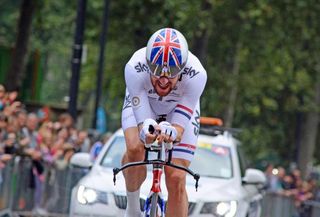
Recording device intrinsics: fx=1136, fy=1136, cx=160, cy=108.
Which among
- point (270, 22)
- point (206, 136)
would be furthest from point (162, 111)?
point (270, 22)

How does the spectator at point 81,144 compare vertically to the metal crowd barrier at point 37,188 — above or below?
above

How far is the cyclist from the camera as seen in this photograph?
912 centimetres

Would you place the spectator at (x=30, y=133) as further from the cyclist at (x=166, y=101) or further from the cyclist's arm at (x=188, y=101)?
the cyclist's arm at (x=188, y=101)

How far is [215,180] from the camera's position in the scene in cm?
1317

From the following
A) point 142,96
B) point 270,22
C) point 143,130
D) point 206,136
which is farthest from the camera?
point 270,22

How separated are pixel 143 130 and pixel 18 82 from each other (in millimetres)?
18492

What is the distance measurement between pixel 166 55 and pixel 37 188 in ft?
28.8

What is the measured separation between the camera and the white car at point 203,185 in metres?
12.1

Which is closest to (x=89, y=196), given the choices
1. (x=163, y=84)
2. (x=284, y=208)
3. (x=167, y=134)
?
(x=163, y=84)

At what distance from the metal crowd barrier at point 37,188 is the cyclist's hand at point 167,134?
7597 mm

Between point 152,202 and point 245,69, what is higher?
point 245,69

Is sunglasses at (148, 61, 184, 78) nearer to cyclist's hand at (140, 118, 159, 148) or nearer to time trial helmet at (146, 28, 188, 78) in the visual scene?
time trial helmet at (146, 28, 188, 78)

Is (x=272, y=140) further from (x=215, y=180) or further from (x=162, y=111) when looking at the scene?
(x=162, y=111)

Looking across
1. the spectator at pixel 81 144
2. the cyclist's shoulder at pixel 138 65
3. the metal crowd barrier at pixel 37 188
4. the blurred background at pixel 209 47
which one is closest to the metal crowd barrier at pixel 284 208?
the spectator at pixel 81 144
